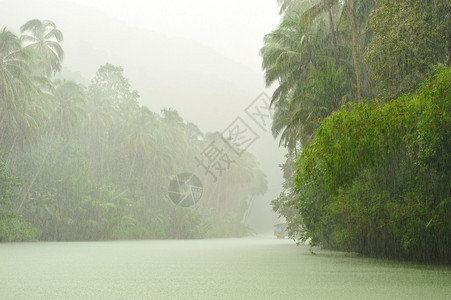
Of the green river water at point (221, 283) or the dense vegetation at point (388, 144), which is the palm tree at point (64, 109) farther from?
the green river water at point (221, 283)

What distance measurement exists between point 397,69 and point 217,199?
56524mm

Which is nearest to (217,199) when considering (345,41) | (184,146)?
(184,146)

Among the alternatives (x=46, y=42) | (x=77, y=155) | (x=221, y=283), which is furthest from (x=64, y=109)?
(x=221, y=283)

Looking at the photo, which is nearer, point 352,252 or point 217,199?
point 352,252

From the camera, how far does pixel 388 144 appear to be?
9.92 m

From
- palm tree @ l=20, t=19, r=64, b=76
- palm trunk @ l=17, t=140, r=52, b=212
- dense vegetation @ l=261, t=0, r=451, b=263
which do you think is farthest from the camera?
palm tree @ l=20, t=19, r=64, b=76

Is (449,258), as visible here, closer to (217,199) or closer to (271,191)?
(217,199)

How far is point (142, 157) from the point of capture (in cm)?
4659

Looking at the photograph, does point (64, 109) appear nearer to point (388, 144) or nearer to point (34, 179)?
point (34, 179)

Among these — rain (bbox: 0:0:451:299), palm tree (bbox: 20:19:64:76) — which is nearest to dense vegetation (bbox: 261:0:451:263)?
rain (bbox: 0:0:451:299)

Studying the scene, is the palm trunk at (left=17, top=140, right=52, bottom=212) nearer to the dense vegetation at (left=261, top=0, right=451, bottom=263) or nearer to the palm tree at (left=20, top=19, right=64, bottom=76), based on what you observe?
the palm tree at (left=20, top=19, right=64, bottom=76)

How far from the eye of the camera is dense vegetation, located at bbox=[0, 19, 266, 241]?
27375 mm

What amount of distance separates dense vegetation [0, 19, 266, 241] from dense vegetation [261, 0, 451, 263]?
663 inches

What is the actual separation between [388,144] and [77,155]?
97.5ft
